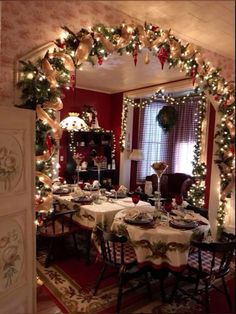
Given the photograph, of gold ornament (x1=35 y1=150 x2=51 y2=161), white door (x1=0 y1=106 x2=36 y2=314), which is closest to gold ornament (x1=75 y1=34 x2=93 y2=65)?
white door (x1=0 y1=106 x2=36 y2=314)

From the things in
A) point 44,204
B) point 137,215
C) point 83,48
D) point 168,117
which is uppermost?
point 83,48

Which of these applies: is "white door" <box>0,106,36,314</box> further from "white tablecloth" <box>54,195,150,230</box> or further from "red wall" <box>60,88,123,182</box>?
"red wall" <box>60,88,123,182</box>

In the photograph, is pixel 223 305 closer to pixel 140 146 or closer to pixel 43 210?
pixel 43 210

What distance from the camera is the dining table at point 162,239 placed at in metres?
2.43

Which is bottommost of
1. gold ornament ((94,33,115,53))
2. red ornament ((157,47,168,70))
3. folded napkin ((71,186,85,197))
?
folded napkin ((71,186,85,197))

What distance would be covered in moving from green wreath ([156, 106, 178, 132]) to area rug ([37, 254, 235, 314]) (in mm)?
3290

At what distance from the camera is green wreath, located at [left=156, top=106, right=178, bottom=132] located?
5.54 meters

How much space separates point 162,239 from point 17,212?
4.25ft

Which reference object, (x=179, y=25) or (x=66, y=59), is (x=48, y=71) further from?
(x=179, y=25)

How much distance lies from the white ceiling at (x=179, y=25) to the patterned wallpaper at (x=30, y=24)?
273mm

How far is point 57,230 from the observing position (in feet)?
10.8

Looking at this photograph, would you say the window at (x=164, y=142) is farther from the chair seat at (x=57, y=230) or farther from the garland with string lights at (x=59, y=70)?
the garland with string lights at (x=59, y=70)

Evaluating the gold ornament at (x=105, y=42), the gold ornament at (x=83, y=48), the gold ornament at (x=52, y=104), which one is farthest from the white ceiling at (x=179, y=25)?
the gold ornament at (x=52, y=104)

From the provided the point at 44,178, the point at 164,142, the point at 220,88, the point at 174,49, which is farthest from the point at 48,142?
the point at 164,142
